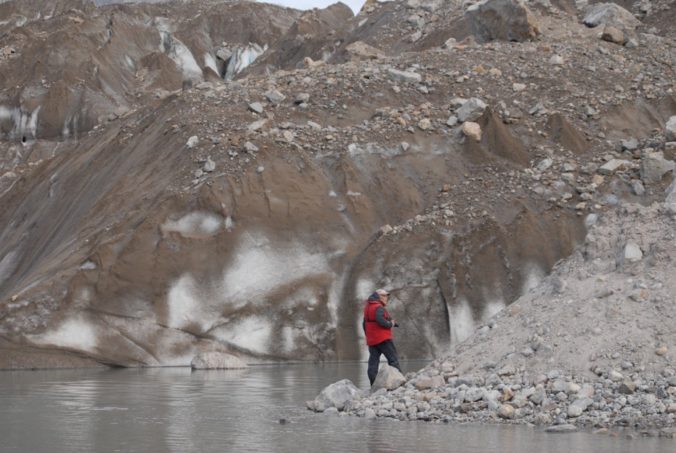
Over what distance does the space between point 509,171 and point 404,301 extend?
22.8 feet

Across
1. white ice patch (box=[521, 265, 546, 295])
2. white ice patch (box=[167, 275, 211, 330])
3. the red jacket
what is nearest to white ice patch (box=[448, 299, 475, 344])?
white ice patch (box=[521, 265, 546, 295])

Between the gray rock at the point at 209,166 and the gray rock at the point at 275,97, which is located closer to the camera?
the gray rock at the point at 209,166

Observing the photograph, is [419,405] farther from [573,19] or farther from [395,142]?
[573,19]

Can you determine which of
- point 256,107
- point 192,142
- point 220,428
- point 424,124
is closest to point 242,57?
point 256,107

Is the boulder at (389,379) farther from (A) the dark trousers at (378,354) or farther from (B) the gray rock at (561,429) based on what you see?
(B) the gray rock at (561,429)

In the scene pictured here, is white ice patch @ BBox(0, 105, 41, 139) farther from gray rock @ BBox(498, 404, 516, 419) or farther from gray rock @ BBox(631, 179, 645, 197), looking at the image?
gray rock @ BBox(498, 404, 516, 419)

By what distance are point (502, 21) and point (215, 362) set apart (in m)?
25.6

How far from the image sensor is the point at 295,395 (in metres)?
20.9

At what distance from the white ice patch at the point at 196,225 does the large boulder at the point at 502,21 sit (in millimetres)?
20244

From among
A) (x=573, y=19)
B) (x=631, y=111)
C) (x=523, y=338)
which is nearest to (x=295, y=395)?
(x=523, y=338)

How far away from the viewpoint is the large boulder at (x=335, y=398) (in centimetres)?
1725

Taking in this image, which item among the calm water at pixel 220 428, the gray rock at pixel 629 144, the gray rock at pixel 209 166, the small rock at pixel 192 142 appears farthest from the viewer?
the gray rock at pixel 629 144

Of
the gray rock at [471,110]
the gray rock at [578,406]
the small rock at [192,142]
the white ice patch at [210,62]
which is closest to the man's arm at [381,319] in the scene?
the gray rock at [578,406]

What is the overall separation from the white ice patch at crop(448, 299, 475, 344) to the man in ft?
53.0
